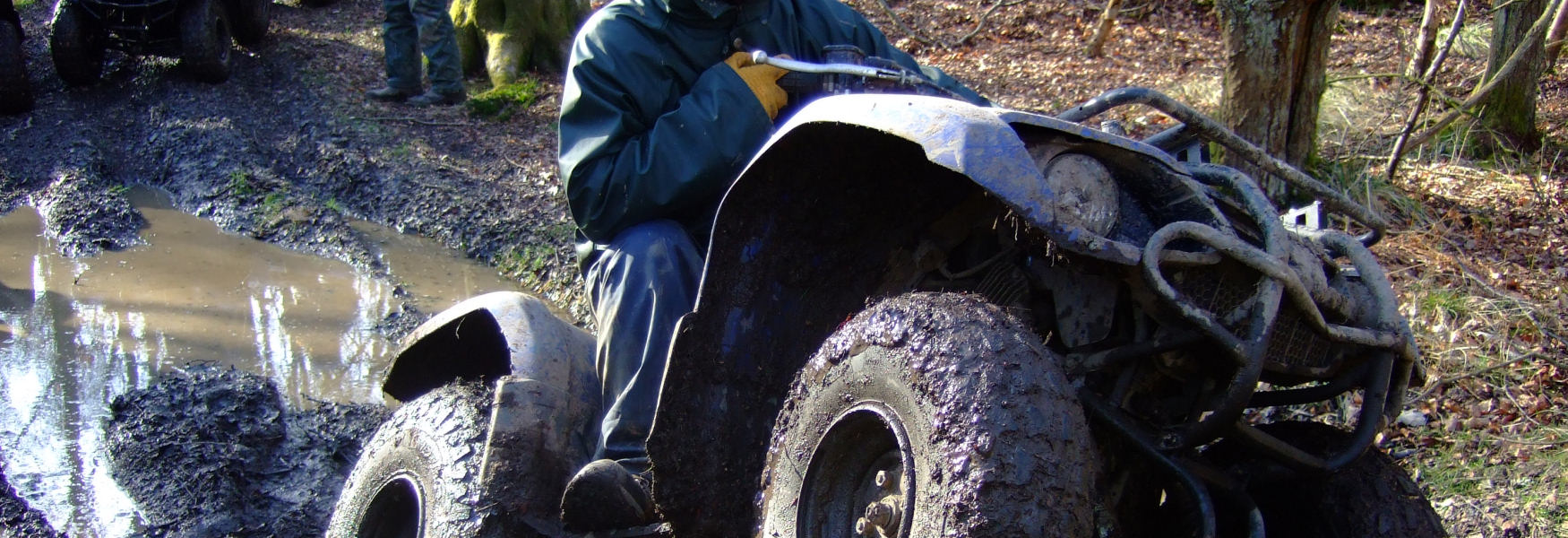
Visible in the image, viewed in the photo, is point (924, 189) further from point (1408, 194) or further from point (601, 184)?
point (1408, 194)

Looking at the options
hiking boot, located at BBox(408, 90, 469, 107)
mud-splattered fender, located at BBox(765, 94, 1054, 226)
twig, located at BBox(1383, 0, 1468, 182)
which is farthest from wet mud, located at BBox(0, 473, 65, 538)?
hiking boot, located at BBox(408, 90, 469, 107)

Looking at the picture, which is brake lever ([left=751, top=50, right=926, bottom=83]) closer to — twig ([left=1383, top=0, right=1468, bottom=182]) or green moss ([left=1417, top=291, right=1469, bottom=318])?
green moss ([left=1417, top=291, right=1469, bottom=318])

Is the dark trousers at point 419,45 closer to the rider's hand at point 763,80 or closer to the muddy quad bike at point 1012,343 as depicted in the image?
the rider's hand at point 763,80

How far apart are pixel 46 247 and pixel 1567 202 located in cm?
757

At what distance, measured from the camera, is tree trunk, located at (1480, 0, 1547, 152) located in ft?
17.6

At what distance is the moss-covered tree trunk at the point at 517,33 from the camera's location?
925cm

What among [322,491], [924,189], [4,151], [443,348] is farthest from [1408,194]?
[4,151]

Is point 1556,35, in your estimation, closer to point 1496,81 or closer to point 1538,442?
point 1496,81

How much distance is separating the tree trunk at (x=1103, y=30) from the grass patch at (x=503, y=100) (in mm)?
4025

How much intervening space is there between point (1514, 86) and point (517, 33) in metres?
6.88

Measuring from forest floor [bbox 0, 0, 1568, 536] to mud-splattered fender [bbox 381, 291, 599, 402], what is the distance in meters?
2.20

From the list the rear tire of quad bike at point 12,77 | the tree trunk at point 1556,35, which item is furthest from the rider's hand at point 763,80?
the rear tire of quad bike at point 12,77

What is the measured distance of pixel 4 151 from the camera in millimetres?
8008

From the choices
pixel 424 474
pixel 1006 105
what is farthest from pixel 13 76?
pixel 424 474
